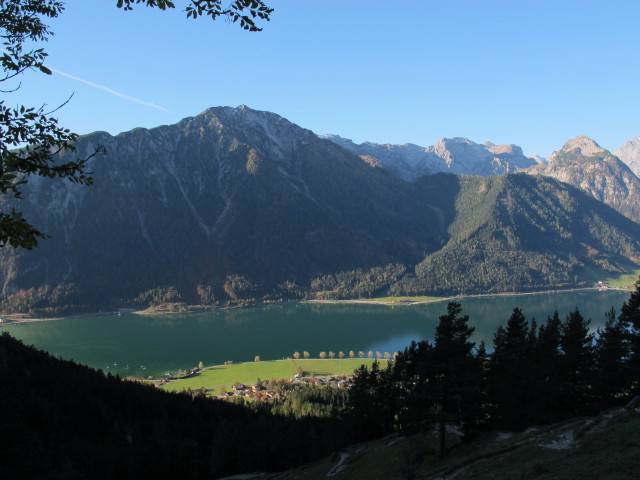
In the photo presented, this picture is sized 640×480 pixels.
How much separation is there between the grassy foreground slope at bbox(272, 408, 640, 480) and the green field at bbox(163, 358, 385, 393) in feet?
293

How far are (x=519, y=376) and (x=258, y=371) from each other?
110 m

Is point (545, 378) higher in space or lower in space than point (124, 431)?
higher

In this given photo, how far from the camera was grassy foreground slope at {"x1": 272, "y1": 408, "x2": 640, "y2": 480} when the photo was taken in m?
17.8

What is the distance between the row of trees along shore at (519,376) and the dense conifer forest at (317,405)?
0.34ft

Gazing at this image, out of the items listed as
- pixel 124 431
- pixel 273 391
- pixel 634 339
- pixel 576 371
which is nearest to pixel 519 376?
pixel 576 371

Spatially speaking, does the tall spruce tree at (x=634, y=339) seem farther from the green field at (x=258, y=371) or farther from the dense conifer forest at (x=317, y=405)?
the green field at (x=258, y=371)

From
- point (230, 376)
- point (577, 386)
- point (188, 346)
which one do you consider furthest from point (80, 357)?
point (577, 386)

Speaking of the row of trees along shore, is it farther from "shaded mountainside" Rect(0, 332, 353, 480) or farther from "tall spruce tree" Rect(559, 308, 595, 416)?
"shaded mountainside" Rect(0, 332, 353, 480)

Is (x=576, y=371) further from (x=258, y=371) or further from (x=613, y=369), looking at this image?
(x=258, y=371)

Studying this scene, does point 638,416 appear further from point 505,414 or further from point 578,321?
point 578,321

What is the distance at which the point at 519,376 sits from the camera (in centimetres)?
3738

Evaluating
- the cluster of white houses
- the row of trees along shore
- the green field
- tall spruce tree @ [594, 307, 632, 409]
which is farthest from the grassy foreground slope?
the green field

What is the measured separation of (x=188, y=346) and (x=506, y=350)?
156 m

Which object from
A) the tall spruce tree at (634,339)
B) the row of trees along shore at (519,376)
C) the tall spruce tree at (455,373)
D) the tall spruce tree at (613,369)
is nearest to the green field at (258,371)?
the row of trees along shore at (519,376)
